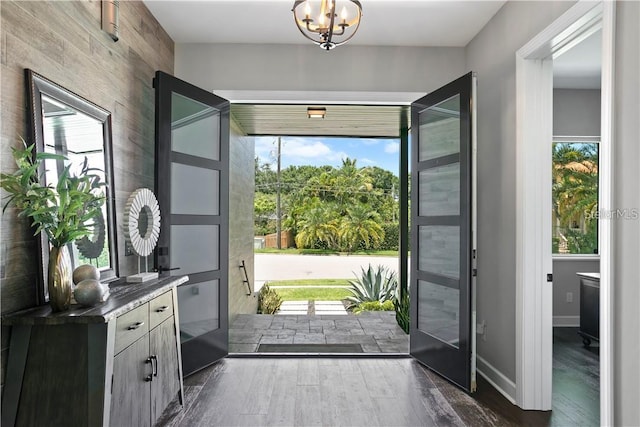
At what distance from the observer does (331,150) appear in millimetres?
13641

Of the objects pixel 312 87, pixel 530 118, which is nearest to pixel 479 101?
pixel 530 118

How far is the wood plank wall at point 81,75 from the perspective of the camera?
1868mm

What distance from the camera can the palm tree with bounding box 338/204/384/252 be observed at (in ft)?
44.4

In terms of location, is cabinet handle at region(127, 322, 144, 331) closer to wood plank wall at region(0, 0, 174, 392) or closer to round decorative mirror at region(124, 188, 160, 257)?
wood plank wall at region(0, 0, 174, 392)

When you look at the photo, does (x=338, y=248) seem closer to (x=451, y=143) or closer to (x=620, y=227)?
(x=451, y=143)

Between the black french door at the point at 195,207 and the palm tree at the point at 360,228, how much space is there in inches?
387

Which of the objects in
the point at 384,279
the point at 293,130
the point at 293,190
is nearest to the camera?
the point at 293,130

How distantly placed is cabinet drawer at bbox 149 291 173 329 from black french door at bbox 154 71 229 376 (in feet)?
1.66

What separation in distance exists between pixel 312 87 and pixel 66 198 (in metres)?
2.58

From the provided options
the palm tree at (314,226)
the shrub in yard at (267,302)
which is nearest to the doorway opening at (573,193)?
the shrub in yard at (267,302)

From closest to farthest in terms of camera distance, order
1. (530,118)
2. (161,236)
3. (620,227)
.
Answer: (620,227) < (530,118) < (161,236)

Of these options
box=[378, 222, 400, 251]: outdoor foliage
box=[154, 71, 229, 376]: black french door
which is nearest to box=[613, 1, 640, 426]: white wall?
box=[154, 71, 229, 376]: black french door

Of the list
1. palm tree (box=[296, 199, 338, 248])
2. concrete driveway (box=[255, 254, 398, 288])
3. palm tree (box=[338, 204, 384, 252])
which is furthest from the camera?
palm tree (box=[338, 204, 384, 252])

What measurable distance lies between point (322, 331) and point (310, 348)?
0.74 metres
